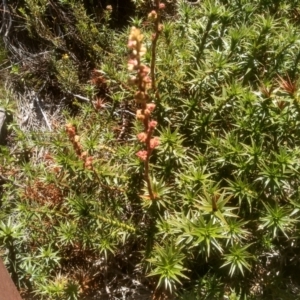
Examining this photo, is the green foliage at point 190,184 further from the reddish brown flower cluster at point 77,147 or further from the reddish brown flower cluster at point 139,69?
the reddish brown flower cluster at point 139,69

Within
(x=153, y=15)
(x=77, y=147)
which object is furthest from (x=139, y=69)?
(x=77, y=147)

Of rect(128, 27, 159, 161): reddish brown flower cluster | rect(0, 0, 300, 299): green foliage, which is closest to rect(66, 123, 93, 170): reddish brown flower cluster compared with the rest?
rect(0, 0, 300, 299): green foliage

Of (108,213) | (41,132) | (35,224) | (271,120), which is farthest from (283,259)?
(41,132)

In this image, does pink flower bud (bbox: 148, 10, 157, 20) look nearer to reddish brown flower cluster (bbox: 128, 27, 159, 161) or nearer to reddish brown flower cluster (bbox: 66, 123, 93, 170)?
reddish brown flower cluster (bbox: 128, 27, 159, 161)

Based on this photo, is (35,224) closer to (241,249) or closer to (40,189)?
(40,189)

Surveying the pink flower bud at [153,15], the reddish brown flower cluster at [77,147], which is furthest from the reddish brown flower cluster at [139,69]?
the reddish brown flower cluster at [77,147]

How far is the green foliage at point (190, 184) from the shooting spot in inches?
68.3

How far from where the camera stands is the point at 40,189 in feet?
7.41

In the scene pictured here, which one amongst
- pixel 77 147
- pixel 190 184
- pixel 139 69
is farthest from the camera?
pixel 190 184

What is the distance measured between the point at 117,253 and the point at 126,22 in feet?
4.59

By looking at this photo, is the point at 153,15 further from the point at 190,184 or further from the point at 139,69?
the point at 190,184

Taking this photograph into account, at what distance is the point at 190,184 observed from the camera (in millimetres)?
1824

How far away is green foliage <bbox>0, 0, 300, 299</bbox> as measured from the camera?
1.74 meters

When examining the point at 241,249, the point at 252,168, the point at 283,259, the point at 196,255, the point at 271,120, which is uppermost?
the point at 271,120
